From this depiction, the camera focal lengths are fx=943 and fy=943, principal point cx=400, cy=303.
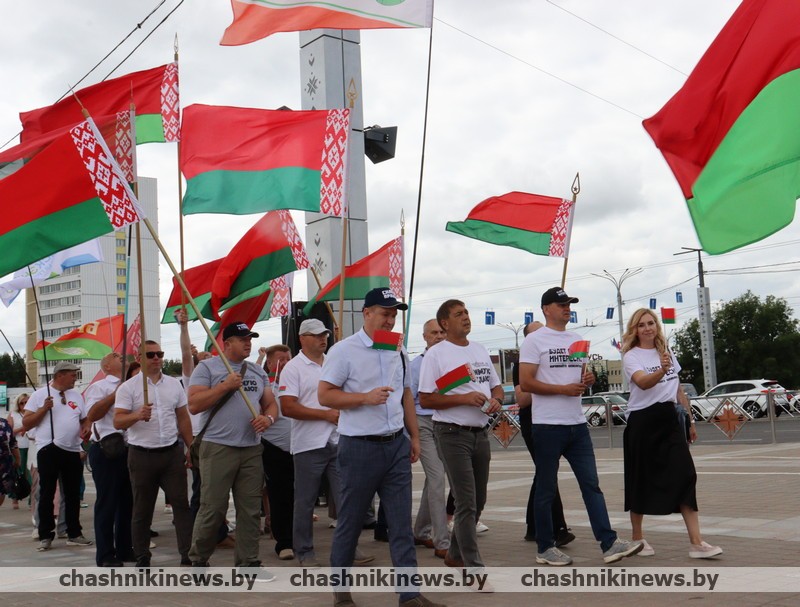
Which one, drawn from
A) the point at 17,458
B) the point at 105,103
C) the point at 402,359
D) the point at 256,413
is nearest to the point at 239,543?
the point at 256,413

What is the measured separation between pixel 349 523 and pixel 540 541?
74.6 inches

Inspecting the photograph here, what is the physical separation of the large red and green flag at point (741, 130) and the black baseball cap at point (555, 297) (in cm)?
204

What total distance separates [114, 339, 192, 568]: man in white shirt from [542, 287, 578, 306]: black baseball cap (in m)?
3.34

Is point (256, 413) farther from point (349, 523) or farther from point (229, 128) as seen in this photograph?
point (229, 128)

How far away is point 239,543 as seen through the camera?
24.2ft

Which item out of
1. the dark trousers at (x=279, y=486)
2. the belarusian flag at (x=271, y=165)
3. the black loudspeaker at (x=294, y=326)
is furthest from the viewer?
the black loudspeaker at (x=294, y=326)

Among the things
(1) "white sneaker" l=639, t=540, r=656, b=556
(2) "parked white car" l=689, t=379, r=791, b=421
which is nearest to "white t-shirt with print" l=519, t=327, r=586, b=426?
(1) "white sneaker" l=639, t=540, r=656, b=556

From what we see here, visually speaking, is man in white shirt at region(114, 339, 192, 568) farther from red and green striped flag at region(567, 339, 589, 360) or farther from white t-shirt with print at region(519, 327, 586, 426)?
red and green striped flag at region(567, 339, 589, 360)

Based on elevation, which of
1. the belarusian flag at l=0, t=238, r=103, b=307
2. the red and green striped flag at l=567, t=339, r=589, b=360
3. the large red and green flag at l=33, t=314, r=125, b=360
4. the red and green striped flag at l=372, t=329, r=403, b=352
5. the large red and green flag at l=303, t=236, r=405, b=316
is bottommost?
the red and green striped flag at l=567, t=339, r=589, b=360

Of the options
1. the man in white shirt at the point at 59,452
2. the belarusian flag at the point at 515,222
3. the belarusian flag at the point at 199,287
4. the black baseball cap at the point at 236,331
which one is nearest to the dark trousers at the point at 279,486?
the black baseball cap at the point at 236,331

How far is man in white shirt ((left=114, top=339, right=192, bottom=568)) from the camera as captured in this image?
7953 mm

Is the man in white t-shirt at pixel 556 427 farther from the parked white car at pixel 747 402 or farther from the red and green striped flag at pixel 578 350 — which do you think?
the parked white car at pixel 747 402

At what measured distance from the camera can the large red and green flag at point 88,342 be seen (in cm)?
1688

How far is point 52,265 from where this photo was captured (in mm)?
16703
